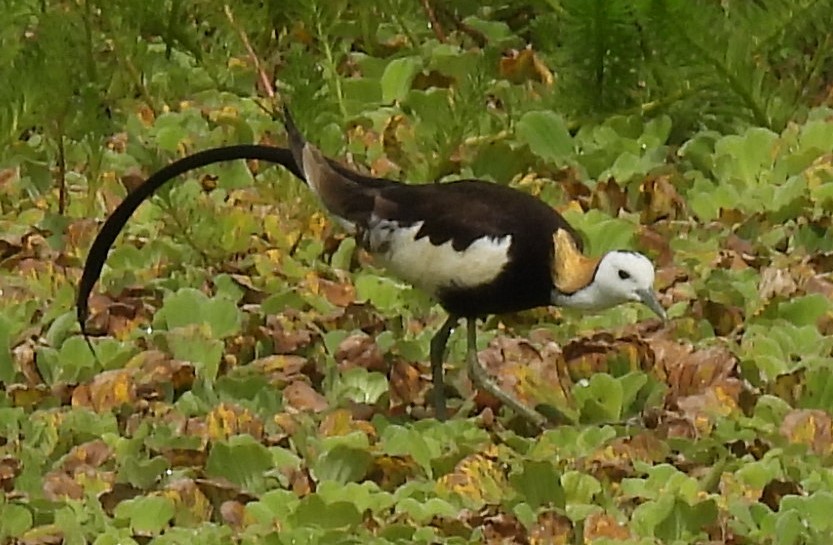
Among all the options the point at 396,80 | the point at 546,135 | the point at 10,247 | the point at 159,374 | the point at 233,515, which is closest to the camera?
the point at 233,515

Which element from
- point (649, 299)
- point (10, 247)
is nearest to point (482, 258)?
point (649, 299)

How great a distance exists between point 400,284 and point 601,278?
965 millimetres

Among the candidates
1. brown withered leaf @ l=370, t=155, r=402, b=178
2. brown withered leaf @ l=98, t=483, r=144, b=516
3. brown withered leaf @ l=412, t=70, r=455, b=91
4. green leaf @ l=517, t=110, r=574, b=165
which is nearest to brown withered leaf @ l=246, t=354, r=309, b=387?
brown withered leaf @ l=98, t=483, r=144, b=516

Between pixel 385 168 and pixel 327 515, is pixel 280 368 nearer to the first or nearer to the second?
pixel 327 515

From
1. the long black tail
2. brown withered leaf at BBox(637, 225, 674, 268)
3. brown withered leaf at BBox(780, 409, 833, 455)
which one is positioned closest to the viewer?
brown withered leaf at BBox(780, 409, 833, 455)

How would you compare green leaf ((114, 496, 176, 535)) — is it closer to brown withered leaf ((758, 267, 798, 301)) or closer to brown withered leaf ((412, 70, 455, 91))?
brown withered leaf ((758, 267, 798, 301))

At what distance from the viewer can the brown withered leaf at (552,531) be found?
4.02 m

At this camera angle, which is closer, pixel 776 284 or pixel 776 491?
pixel 776 491

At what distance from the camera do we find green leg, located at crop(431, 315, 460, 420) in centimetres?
474

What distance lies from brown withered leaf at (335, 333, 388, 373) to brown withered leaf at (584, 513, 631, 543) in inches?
40.8

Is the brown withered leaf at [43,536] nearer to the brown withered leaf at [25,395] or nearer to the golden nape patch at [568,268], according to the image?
the brown withered leaf at [25,395]

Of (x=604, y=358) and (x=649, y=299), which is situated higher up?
(x=649, y=299)

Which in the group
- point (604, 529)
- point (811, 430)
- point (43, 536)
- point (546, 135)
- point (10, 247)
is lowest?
point (811, 430)

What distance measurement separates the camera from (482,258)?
462 cm
